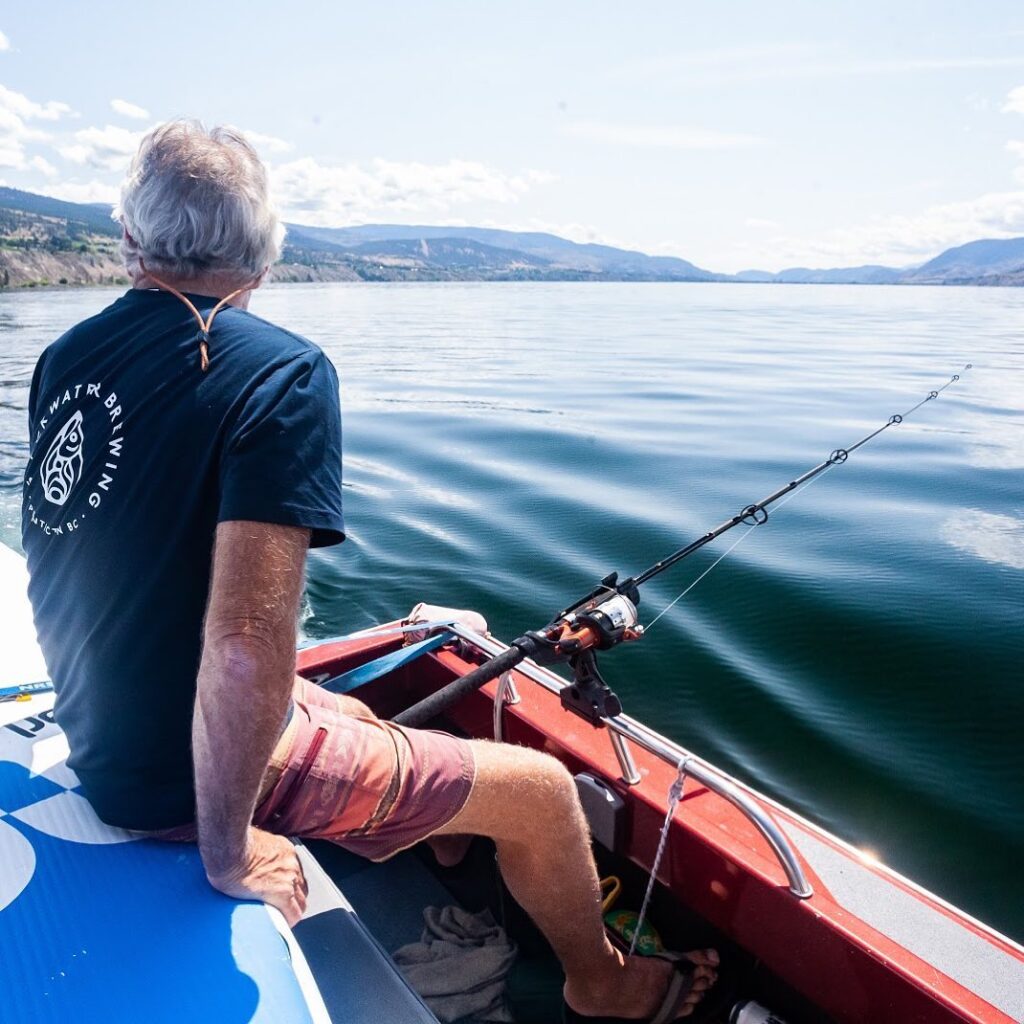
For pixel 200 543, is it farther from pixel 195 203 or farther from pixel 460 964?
pixel 460 964

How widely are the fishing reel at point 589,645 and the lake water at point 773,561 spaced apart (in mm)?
2078

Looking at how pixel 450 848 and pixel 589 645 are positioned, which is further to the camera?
pixel 450 848

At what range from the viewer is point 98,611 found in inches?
63.9

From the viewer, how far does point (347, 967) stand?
2162mm

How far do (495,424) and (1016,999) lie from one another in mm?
10931

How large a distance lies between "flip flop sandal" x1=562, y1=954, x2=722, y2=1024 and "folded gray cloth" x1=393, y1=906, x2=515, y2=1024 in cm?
27

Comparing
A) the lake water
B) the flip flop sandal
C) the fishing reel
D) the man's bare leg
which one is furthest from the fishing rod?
the lake water

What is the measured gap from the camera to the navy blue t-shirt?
1465 millimetres

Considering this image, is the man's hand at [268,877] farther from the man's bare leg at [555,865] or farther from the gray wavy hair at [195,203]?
the gray wavy hair at [195,203]

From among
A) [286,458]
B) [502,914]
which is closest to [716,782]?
[502,914]

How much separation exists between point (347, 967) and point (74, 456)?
1.50 metres

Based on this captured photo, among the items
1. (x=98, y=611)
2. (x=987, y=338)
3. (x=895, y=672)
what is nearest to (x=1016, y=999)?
(x=98, y=611)

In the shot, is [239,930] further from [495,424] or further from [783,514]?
[495,424]

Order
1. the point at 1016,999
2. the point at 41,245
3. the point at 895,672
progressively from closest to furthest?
1. the point at 1016,999
2. the point at 895,672
3. the point at 41,245
